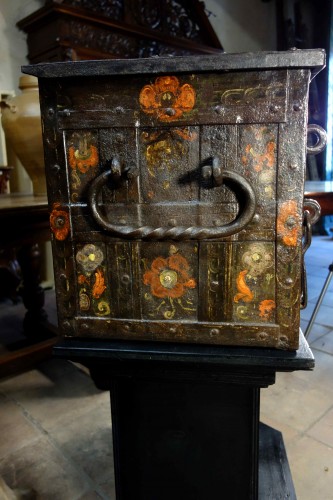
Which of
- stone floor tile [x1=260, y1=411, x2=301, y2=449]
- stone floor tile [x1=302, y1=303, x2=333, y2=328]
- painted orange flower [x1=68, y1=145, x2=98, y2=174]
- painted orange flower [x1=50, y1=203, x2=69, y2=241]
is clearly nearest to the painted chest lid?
painted orange flower [x1=68, y1=145, x2=98, y2=174]

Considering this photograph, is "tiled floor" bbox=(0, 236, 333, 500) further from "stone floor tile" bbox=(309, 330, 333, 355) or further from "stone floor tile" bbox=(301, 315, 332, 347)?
"stone floor tile" bbox=(301, 315, 332, 347)

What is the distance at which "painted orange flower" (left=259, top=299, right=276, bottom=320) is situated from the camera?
0.67 meters

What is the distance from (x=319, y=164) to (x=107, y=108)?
581 centimetres

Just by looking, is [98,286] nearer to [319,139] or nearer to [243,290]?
[243,290]

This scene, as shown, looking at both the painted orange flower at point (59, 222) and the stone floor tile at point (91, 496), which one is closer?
the painted orange flower at point (59, 222)

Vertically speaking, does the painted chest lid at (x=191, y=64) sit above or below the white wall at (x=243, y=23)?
below

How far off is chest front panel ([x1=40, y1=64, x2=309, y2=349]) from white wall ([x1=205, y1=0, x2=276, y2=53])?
4.65 metres

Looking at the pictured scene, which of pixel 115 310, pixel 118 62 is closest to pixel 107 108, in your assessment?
pixel 118 62

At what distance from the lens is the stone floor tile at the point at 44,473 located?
1283 mm

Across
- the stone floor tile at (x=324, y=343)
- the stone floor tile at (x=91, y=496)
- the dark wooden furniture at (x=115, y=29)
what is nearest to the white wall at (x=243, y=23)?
the dark wooden furniture at (x=115, y=29)

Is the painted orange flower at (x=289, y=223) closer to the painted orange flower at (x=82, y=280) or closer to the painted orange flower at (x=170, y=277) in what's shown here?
the painted orange flower at (x=170, y=277)

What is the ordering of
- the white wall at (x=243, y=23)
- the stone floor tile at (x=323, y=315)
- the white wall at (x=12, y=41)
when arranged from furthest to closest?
1. the white wall at (x=243, y=23)
2. the white wall at (x=12, y=41)
3. the stone floor tile at (x=323, y=315)

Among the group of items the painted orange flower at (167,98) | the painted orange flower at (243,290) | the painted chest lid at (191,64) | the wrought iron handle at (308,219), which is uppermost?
the painted chest lid at (191,64)

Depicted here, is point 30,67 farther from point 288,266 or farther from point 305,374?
point 305,374
